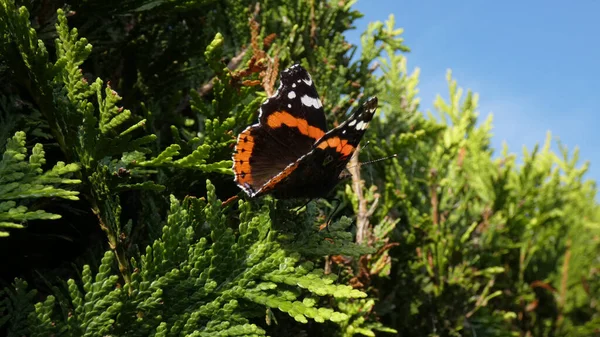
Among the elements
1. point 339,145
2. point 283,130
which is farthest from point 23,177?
point 339,145

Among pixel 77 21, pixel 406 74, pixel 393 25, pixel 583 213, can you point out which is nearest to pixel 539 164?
pixel 583 213

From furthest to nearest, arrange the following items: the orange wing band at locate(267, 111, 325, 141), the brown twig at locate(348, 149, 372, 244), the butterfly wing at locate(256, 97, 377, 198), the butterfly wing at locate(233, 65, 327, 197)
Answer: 1. the brown twig at locate(348, 149, 372, 244)
2. the orange wing band at locate(267, 111, 325, 141)
3. the butterfly wing at locate(233, 65, 327, 197)
4. the butterfly wing at locate(256, 97, 377, 198)

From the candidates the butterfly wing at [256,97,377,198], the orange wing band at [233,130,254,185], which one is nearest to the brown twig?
the butterfly wing at [256,97,377,198]

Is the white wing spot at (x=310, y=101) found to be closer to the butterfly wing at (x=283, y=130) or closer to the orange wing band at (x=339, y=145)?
the butterfly wing at (x=283, y=130)

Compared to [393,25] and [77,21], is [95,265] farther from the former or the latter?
[393,25]

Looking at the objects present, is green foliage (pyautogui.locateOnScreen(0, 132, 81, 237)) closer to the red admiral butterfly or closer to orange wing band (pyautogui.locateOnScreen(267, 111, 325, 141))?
the red admiral butterfly

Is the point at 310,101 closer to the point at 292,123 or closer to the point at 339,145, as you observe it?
the point at 292,123

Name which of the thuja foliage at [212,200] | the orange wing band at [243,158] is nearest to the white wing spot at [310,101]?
the thuja foliage at [212,200]
